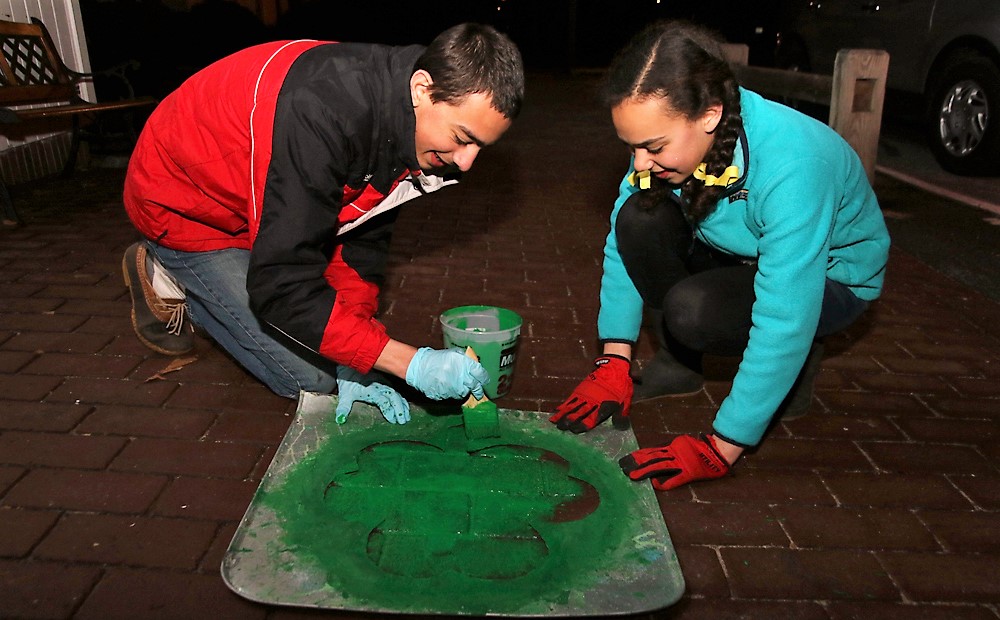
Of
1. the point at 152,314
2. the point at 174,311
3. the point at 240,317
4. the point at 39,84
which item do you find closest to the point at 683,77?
the point at 240,317

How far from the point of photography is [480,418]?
2.33 metres

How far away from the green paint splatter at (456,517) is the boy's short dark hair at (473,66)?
1.00 m

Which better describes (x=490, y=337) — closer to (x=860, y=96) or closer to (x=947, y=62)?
(x=860, y=96)

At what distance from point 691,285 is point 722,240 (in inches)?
6.3

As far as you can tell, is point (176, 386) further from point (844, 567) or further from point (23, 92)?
point (23, 92)

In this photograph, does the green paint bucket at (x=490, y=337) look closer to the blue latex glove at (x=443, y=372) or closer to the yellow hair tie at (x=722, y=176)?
the blue latex glove at (x=443, y=372)

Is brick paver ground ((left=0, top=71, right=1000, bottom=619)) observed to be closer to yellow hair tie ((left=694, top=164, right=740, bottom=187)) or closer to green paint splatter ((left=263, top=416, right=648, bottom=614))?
green paint splatter ((left=263, top=416, right=648, bottom=614))

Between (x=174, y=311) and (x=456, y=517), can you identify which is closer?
(x=456, y=517)

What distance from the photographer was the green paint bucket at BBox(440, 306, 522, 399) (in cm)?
256

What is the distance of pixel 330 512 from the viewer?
6.65 ft

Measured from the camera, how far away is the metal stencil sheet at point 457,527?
175 centimetres

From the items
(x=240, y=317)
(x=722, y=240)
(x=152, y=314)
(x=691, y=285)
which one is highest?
(x=722, y=240)

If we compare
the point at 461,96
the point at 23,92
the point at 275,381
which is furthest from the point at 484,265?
the point at 23,92

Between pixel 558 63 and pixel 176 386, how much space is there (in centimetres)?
1397
